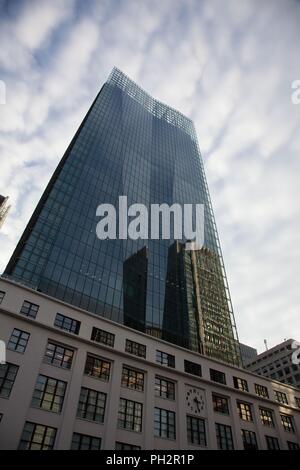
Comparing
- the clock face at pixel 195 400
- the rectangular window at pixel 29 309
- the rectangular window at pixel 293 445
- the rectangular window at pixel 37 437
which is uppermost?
the rectangular window at pixel 29 309

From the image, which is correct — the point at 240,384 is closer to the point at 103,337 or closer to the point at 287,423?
the point at 287,423

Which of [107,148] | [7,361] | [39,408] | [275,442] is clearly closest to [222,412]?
[275,442]

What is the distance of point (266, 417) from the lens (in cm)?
4694

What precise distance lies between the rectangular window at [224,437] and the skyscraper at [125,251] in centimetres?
1855

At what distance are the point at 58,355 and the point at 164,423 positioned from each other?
14.4 m

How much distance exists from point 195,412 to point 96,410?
13.5 m

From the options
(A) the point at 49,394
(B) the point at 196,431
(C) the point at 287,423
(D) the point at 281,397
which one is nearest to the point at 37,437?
(A) the point at 49,394

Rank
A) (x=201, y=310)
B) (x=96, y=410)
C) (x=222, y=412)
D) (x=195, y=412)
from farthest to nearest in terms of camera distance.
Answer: (x=201, y=310), (x=222, y=412), (x=195, y=412), (x=96, y=410)

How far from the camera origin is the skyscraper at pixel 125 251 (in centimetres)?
5256

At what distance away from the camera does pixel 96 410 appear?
3347 cm

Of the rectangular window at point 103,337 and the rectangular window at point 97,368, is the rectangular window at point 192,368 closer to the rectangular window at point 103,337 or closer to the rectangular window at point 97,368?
the rectangular window at point 103,337

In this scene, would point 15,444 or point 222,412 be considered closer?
point 15,444

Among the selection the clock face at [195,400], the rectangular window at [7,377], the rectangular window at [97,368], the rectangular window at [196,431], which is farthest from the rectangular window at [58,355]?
the rectangular window at [196,431]
